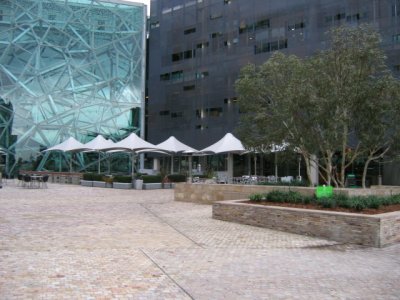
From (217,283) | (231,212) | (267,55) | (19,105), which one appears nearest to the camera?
(217,283)

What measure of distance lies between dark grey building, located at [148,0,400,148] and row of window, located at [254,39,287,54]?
0.29 ft

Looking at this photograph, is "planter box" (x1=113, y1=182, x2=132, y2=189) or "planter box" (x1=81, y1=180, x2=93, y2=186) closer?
"planter box" (x1=113, y1=182, x2=132, y2=189)

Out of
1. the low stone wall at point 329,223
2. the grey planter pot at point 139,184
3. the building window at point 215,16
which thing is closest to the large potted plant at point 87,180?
the grey planter pot at point 139,184

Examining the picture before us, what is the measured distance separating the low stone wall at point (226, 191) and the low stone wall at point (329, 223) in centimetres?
320

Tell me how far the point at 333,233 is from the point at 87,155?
4477 centimetres

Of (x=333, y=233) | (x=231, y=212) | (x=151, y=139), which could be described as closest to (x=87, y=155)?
(x=151, y=139)

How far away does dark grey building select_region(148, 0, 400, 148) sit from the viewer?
36.0 meters

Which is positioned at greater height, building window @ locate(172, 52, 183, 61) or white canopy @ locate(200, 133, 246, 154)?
building window @ locate(172, 52, 183, 61)

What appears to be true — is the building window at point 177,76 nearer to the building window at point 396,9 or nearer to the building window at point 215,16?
the building window at point 215,16

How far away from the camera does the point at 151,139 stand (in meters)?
52.9

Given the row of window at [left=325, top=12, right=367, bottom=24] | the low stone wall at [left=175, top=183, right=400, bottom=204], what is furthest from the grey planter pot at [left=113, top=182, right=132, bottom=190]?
the row of window at [left=325, top=12, right=367, bottom=24]

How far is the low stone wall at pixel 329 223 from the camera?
31.1 ft

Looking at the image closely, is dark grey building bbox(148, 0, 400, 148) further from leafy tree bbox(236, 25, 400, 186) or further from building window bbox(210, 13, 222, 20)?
leafy tree bbox(236, 25, 400, 186)

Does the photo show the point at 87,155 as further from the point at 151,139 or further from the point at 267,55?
the point at 267,55
